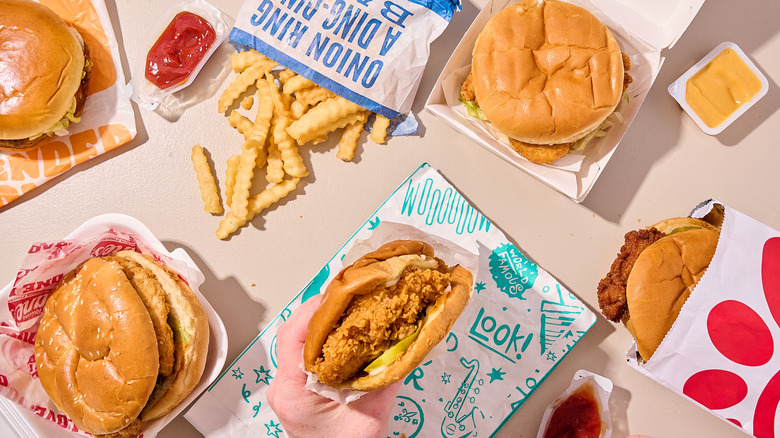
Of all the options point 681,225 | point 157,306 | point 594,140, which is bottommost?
point 157,306

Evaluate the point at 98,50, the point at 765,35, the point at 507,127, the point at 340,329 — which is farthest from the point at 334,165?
the point at 765,35

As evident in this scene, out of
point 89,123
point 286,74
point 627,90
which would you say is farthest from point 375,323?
point 89,123

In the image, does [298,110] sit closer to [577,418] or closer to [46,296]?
[46,296]

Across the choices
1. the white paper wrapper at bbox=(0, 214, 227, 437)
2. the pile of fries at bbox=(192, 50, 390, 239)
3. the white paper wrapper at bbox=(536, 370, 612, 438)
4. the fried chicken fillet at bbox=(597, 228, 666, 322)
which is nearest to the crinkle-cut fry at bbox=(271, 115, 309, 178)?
the pile of fries at bbox=(192, 50, 390, 239)

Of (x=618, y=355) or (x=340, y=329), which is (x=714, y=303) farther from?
(x=340, y=329)

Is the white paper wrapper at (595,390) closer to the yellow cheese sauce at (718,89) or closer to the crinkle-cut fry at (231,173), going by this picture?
the yellow cheese sauce at (718,89)

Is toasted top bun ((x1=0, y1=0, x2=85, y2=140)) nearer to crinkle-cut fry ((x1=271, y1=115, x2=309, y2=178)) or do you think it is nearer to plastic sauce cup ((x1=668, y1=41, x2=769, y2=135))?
crinkle-cut fry ((x1=271, y1=115, x2=309, y2=178))
